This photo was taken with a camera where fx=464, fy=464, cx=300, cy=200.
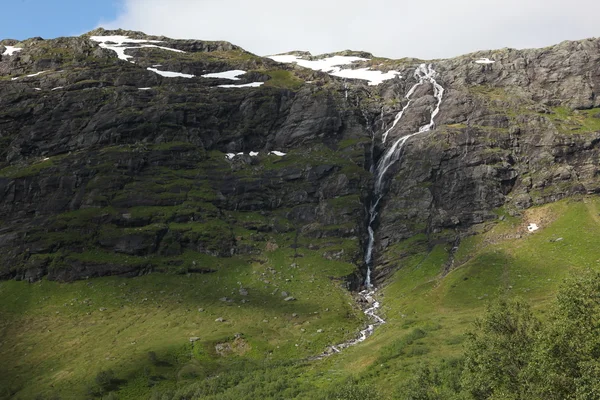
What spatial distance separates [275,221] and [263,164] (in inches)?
1230

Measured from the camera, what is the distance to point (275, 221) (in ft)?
485

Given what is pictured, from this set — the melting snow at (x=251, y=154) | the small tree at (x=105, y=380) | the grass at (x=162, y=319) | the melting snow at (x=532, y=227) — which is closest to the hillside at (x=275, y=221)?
the grass at (x=162, y=319)

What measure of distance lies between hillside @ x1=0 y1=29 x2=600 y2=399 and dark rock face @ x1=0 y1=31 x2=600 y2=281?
70 centimetres

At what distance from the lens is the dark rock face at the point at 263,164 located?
134375 mm

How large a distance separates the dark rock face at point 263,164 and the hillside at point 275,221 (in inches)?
27.7

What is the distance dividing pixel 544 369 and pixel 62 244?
13060 cm

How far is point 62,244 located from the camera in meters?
131

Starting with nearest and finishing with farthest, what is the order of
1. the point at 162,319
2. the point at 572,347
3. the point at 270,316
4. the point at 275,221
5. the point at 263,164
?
the point at 572,347, the point at 270,316, the point at 162,319, the point at 275,221, the point at 263,164

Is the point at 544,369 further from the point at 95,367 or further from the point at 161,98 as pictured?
the point at 161,98

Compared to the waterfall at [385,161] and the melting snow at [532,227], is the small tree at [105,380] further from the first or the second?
the melting snow at [532,227]

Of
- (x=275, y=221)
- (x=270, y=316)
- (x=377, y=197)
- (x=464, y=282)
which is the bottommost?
(x=270, y=316)

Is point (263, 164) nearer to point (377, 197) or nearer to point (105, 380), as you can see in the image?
point (377, 197)

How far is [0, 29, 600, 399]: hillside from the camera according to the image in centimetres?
8944

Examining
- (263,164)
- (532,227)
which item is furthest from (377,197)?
(532,227)
